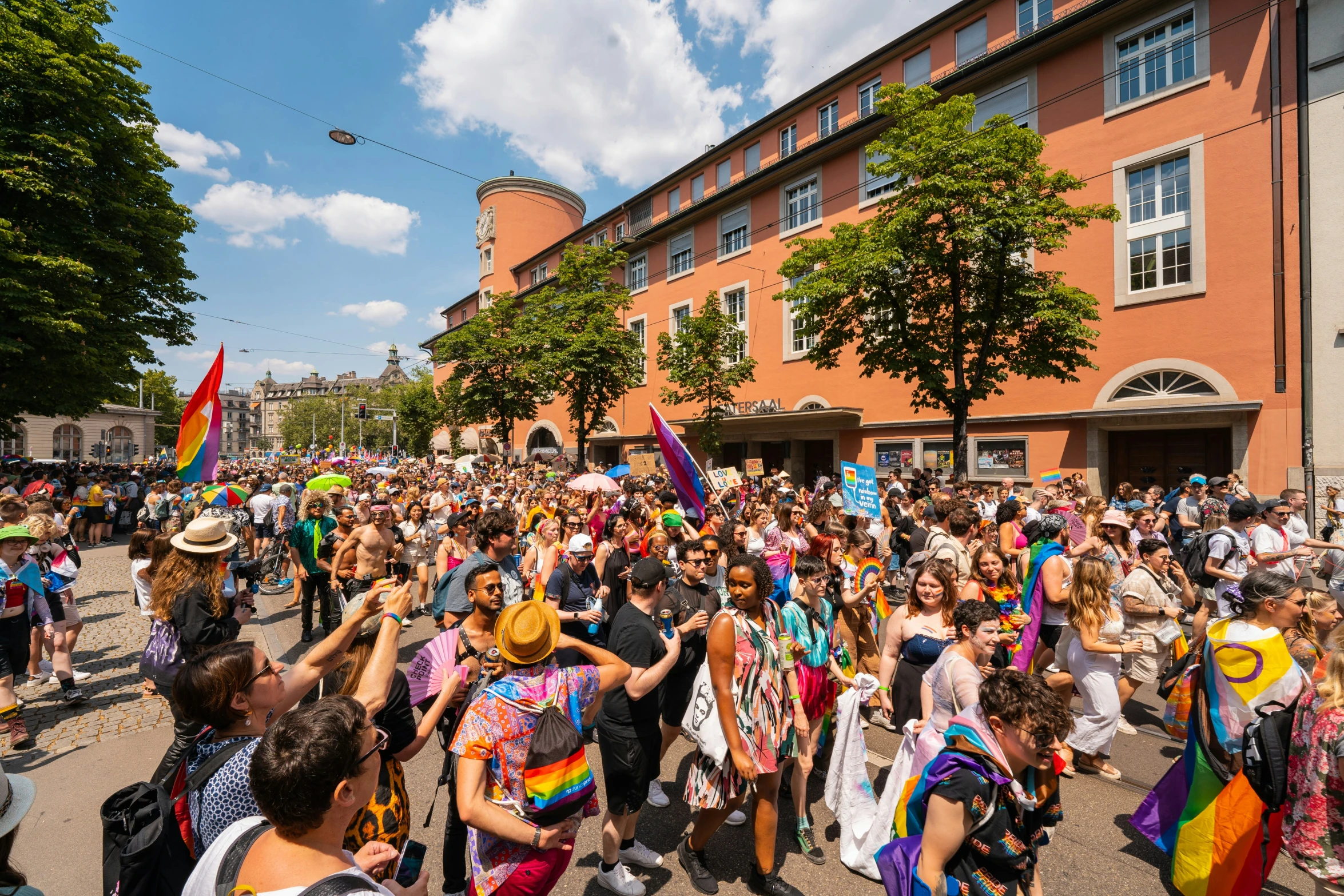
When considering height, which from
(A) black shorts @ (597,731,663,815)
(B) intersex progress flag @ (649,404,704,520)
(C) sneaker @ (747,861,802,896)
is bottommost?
(C) sneaker @ (747,861,802,896)

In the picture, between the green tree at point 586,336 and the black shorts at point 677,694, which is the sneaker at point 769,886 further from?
the green tree at point 586,336

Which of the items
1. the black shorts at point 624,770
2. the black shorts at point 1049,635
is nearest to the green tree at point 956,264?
the black shorts at point 1049,635

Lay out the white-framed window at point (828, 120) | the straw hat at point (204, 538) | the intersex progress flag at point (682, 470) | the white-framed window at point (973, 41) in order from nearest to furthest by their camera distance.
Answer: the straw hat at point (204, 538)
the intersex progress flag at point (682, 470)
the white-framed window at point (973, 41)
the white-framed window at point (828, 120)

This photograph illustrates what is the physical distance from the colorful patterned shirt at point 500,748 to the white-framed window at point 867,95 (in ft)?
88.3

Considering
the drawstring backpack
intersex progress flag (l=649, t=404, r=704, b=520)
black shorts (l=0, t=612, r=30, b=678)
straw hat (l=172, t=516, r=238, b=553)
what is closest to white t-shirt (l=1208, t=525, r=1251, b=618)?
intersex progress flag (l=649, t=404, r=704, b=520)

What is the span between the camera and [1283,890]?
3.37m

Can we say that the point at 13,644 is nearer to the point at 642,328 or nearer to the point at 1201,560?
the point at 1201,560

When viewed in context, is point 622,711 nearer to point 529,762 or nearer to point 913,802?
point 529,762

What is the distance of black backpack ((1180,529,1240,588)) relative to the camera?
683 centimetres

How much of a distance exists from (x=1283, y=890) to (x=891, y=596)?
19.2 feet

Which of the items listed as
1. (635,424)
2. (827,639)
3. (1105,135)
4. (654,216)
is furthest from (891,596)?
(654,216)

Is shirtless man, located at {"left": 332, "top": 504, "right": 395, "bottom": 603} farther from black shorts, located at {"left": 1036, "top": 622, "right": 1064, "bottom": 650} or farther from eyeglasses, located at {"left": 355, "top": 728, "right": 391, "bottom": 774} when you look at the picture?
black shorts, located at {"left": 1036, "top": 622, "right": 1064, "bottom": 650}

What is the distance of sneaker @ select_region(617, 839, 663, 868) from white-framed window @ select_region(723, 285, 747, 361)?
24.9 meters

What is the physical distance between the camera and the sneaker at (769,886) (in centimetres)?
330
